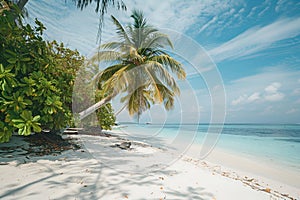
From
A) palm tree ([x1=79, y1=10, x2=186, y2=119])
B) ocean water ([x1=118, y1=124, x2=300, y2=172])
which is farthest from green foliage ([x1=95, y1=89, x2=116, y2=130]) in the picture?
ocean water ([x1=118, y1=124, x2=300, y2=172])

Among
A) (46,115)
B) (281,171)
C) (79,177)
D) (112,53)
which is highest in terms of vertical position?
(112,53)

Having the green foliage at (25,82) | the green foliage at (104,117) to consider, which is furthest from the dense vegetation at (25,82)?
the green foliage at (104,117)

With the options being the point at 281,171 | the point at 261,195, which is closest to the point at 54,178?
the point at 261,195

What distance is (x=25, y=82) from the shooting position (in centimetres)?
338

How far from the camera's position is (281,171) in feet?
21.9

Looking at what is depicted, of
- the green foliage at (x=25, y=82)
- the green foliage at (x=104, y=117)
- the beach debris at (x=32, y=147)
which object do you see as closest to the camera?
the green foliage at (x=25, y=82)

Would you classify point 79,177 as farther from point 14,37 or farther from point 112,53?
point 112,53

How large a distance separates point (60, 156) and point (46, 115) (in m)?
1.22

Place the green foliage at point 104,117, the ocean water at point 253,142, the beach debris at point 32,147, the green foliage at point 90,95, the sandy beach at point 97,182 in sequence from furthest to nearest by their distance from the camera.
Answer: the green foliage at point 104,117 → the ocean water at point 253,142 → the green foliage at point 90,95 → the beach debris at point 32,147 → the sandy beach at point 97,182

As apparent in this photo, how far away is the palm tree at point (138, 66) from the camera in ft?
22.9

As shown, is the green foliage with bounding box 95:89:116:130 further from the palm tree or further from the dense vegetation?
→ the dense vegetation

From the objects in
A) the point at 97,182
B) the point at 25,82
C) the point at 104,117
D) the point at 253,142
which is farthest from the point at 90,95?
the point at 253,142

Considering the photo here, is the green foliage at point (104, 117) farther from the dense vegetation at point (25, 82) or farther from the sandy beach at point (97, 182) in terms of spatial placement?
the sandy beach at point (97, 182)

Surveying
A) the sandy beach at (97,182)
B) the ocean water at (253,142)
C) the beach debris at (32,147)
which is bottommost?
the ocean water at (253,142)
